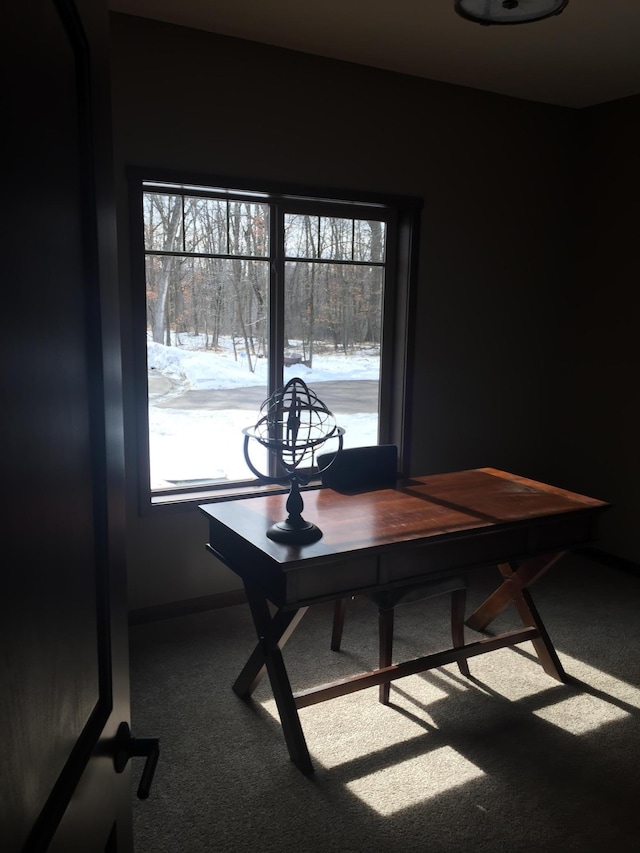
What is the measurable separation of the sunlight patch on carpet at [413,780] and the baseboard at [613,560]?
82.2 inches

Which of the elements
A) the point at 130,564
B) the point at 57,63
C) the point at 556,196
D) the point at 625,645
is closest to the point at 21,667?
the point at 57,63

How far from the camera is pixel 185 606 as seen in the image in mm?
3545

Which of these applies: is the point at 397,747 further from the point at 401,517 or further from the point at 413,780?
the point at 401,517

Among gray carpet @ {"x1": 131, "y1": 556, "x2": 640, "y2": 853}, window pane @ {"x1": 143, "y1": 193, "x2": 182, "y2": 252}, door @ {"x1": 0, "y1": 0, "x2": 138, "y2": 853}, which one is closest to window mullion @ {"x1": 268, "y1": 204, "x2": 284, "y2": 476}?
window pane @ {"x1": 143, "y1": 193, "x2": 182, "y2": 252}

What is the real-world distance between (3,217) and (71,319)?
0.63 ft

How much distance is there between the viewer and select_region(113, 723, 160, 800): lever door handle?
899 millimetres

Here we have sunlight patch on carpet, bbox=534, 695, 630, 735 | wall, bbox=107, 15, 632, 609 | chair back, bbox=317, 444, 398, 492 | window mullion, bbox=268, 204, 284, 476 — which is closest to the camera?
sunlight patch on carpet, bbox=534, 695, 630, 735

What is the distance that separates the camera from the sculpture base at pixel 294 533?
7.57ft

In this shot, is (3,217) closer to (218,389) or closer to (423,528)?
(423,528)

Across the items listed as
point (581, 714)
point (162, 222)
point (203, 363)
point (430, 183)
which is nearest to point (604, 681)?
point (581, 714)

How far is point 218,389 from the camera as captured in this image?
356 centimetres

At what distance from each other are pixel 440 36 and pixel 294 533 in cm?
240

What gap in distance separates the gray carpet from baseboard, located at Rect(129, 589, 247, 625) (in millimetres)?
49

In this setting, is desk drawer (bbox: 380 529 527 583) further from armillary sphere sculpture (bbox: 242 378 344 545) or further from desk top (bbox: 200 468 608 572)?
armillary sphere sculpture (bbox: 242 378 344 545)
